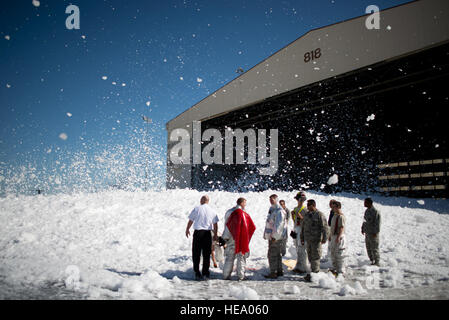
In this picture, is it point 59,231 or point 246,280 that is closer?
point 246,280

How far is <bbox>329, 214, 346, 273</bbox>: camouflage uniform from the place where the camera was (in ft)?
16.9

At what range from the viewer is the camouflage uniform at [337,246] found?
16.9 feet

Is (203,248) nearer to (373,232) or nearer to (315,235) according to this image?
(315,235)

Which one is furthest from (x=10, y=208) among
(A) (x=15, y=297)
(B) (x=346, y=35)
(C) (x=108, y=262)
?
(B) (x=346, y=35)

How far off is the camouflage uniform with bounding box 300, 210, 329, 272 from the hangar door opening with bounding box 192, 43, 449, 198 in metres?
9.84

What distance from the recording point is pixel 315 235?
16.9 feet

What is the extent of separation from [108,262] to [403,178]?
17.2m

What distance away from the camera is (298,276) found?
5.26 m

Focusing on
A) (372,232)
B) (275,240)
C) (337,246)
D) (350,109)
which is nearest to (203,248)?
(275,240)

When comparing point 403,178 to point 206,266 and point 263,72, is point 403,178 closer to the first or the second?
point 263,72
